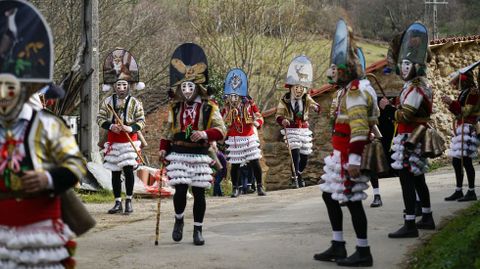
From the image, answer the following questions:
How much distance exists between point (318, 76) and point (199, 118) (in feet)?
84.7

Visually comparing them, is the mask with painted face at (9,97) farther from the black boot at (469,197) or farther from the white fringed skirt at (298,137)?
the white fringed skirt at (298,137)

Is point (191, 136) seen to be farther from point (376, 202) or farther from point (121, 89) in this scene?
point (376, 202)

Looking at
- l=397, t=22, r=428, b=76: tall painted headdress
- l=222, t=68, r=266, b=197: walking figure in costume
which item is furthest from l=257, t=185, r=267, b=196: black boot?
l=397, t=22, r=428, b=76: tall painted headdress

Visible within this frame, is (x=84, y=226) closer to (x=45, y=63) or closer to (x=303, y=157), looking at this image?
(x=45, y=63)

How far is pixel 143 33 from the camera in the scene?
96.8 feet

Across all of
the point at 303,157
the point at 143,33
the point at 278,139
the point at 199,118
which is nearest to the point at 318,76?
the point at 143,33

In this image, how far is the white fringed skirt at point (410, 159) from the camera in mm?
8836

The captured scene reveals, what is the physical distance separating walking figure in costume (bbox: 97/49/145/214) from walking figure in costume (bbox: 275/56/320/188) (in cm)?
418

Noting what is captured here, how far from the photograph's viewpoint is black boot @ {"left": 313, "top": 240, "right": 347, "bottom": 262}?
789cm

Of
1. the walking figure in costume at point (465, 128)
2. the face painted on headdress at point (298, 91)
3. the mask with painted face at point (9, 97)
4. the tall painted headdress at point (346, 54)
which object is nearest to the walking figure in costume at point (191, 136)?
the tall painted headdress at point (346, 54)

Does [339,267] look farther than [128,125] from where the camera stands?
No

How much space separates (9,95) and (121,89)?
6.96 m

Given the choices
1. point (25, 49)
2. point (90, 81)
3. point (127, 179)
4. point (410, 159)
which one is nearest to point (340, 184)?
point (410, 159)

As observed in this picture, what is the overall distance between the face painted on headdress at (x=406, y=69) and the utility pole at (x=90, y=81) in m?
8.06
